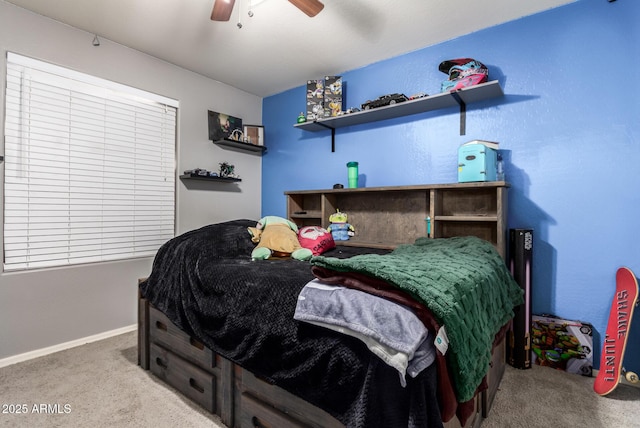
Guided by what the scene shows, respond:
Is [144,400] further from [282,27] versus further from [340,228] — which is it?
[282,27]

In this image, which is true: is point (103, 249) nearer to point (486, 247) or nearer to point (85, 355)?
point (85, 355)

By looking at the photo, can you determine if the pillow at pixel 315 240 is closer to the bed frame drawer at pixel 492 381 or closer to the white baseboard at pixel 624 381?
the bed frame drawer at pixel 492 381

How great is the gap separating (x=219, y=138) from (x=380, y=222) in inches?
75.3

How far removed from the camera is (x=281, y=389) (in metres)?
1.16

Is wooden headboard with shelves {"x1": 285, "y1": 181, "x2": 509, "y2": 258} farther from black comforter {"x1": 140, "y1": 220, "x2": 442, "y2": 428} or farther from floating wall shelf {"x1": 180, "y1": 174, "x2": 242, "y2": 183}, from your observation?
black comforter {"x1": 140, "y1": 220, "x2": 442, "y2": 428}

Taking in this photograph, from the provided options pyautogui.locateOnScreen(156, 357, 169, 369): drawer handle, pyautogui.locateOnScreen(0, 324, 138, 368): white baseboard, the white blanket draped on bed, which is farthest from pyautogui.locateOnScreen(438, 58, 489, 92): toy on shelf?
pyautogui.locateOnScreen(0, 324, 138, 368): white baseboard

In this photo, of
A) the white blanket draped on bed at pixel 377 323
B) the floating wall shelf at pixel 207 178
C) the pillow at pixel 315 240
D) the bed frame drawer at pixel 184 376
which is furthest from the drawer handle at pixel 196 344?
the floating wall shelf at pixel 207 178

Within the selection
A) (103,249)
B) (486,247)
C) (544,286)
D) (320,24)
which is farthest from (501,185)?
(103,249)

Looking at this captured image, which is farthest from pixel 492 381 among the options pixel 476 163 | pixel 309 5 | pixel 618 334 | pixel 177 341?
pixel 309 5

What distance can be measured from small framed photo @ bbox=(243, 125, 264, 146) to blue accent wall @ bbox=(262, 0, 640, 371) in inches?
70.5

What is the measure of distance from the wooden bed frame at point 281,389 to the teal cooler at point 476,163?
0.07 metres

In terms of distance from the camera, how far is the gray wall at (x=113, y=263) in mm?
2080

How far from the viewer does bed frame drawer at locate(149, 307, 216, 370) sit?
1.51m

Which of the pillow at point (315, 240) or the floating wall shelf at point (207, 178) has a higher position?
the floating wall shelf at point (207, 178)
